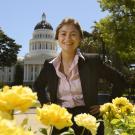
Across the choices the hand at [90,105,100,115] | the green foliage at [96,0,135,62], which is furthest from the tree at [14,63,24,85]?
the hand at [90,105,100,115]

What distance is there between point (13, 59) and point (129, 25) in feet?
214

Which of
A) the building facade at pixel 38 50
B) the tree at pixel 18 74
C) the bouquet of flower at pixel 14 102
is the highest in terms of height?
the building facade at pixel 38 50

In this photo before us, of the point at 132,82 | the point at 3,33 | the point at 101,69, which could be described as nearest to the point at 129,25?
the point at 132,82

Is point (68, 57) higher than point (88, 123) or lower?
higher

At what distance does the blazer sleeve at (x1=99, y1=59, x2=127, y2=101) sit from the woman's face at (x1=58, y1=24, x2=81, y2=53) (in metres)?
0.23

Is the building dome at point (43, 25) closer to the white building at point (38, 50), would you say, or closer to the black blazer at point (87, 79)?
the white building at point (38, 50)

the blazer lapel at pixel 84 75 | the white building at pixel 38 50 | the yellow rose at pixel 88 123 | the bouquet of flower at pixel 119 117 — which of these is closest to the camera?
the yellow rose at pixel 88 123

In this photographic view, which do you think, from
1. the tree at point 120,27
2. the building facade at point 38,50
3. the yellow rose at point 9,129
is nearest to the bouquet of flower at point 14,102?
the yellow rose at point 9,129

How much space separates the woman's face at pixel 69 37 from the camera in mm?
3221

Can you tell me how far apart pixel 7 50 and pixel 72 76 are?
303ft

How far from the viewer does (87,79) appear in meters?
3.14

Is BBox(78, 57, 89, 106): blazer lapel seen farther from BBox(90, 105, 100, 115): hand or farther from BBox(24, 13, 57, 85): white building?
BBox(24, 13, 57, 85): white building

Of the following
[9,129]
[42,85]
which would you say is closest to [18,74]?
[42,85]

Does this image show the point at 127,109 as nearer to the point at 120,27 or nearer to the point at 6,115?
the point at 6,115
